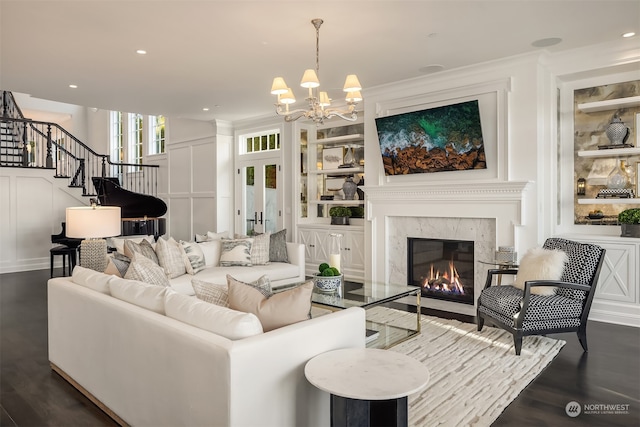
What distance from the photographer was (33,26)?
150 inches

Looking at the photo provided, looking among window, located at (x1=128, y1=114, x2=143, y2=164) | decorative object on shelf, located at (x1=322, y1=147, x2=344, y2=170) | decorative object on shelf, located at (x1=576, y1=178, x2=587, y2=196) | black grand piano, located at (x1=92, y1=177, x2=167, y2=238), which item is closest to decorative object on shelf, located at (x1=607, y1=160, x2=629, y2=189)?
decorative object on shelf, located at (x1=576, y1=178, x2=587, y2=196)

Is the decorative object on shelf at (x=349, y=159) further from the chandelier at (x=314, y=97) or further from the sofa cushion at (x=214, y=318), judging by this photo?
the sofa cushion at (x=214, y=318)

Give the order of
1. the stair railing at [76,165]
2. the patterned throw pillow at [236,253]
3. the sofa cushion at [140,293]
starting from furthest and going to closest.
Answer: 1. the stair railing at [76,165]
2. the patterned throw pillow at [236,253]
3. the sofa cushion at [140,293]

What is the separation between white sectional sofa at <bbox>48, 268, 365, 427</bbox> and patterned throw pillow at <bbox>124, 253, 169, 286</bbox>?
30cm

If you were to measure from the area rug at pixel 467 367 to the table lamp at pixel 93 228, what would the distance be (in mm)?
2720

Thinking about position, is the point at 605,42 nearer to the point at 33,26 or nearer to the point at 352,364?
the point at 352,364

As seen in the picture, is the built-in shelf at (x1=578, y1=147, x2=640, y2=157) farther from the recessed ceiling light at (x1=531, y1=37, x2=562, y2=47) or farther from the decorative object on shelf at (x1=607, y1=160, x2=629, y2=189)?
the recessed ceiling light at (x1=531, y1=37, x2=562, y2=47)

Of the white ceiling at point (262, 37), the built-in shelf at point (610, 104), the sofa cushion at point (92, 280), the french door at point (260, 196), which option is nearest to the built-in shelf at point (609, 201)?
the built-in shelf at point (610, 104)

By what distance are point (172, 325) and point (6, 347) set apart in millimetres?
2791

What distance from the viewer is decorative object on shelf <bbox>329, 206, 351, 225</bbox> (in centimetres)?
694

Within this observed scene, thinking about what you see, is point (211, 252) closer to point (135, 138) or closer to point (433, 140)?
point (433, 140)

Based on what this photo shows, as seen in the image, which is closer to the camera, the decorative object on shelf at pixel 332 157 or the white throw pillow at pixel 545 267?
the white throw pillow at pixel 545 267

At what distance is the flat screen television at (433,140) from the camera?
16.5ft

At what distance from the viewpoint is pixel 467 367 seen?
3324 mm
